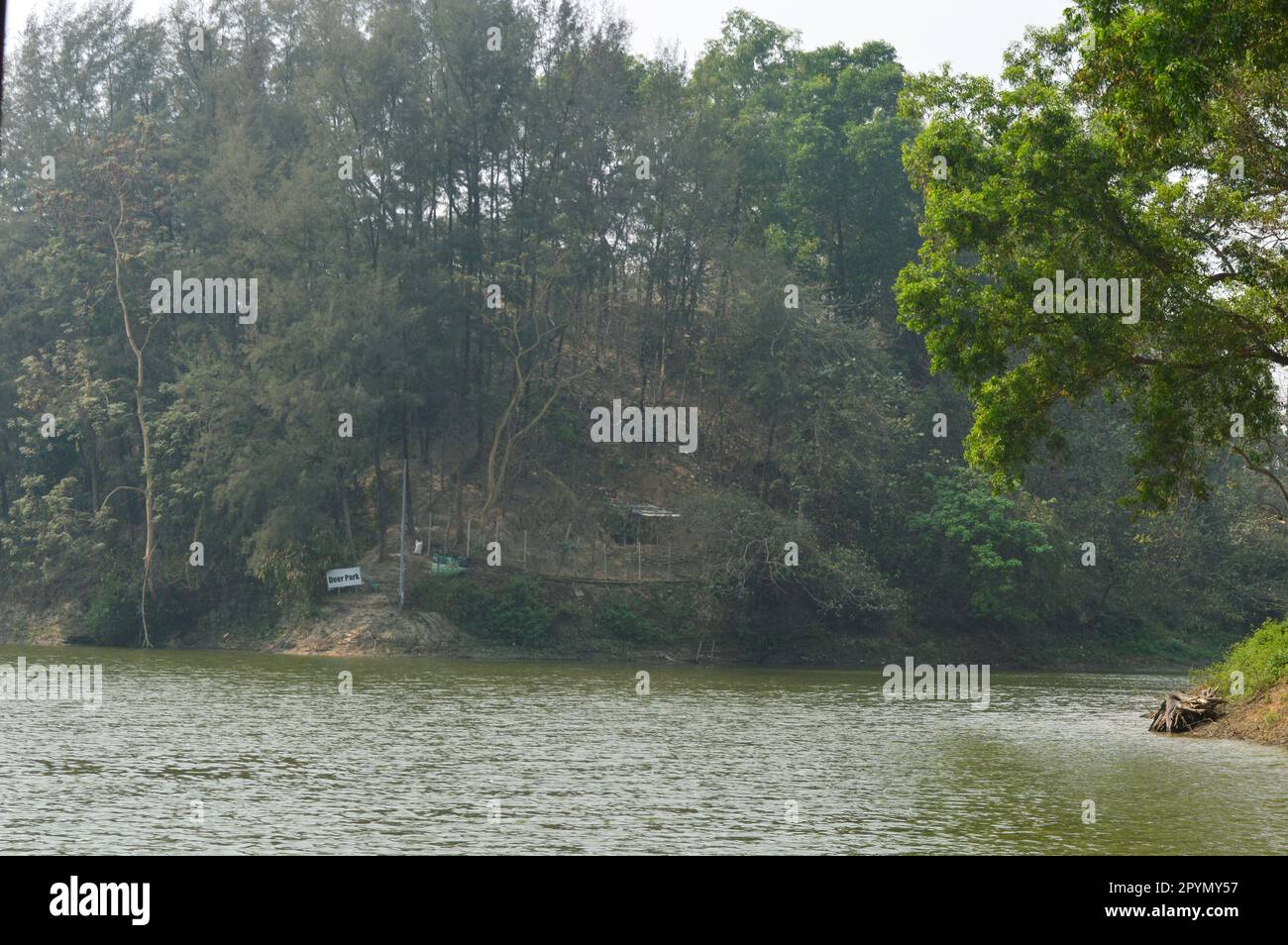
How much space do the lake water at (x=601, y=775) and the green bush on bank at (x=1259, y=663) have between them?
6.60 ft

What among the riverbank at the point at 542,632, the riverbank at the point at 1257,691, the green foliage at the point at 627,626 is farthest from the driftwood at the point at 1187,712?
the green foliage at the point at 627,626

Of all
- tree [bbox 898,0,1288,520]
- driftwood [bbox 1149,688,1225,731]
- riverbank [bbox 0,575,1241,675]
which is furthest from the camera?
riverbank [bbox 0,575,1241,675]

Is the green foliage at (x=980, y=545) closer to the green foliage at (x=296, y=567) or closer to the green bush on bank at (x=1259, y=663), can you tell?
the green bush on bank at (x=1259, y=663)

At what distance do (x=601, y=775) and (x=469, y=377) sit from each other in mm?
33025

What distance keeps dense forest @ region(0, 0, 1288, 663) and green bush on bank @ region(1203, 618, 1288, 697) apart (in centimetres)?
1572

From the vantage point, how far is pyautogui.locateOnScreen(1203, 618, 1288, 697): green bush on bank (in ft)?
86.1

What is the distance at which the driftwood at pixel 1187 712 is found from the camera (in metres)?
26.7

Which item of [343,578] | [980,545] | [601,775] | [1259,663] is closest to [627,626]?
[343,578]

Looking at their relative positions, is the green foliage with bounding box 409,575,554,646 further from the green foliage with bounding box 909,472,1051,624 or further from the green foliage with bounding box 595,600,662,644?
the green foliage with bounding box 909,472,1051,624

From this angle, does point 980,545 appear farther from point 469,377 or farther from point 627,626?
point 469,377

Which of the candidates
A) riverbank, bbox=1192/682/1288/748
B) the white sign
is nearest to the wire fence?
the white sign

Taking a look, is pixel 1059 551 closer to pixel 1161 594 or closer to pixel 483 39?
pixel 1161 594

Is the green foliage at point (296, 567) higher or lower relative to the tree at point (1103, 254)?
lower

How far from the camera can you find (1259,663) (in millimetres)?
26938
